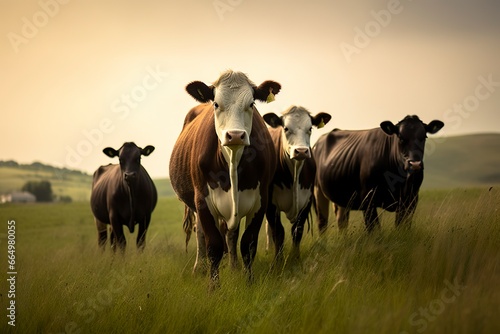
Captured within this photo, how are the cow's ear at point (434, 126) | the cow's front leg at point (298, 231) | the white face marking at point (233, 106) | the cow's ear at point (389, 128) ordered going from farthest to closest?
the cow's ear at point (434, 126)
the cow's ear at point (389, 128)
the cow's front leg at point (298, 231)
the white face marking at point (233, 106)

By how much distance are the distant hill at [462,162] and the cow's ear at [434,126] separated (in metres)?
45.3

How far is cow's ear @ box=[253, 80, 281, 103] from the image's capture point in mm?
6988

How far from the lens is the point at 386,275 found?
19.2 ft

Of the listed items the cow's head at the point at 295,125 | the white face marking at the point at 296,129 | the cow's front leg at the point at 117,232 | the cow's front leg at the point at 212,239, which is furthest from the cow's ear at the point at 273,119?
the cow's front leg at the point at 117,232

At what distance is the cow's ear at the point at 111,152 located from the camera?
12281 mm

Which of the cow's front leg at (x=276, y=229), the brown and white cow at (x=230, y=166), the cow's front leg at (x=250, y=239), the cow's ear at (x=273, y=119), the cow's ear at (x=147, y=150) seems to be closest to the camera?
the brown and white cow at (x=230, y=166)

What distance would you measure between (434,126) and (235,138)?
17.4ft

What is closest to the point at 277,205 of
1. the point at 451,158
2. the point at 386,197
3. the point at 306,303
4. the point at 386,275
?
the point at 386,197

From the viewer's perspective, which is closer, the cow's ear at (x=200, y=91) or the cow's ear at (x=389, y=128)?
the cow's ear at (x=200, y=91)

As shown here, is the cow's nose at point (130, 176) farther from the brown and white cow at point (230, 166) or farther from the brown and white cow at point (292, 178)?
the brown and white cow at point (230, 166)

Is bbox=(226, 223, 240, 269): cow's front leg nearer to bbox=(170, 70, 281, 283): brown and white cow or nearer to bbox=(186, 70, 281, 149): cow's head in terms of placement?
bbox=(170, 70, 281, 283): brown and white cow

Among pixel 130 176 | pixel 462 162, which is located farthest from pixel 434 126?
pixel 462 162

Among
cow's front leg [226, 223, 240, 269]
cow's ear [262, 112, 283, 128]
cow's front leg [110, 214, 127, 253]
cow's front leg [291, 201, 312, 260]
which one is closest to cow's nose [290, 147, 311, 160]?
cow's front leg [291, 201, 312, 260]

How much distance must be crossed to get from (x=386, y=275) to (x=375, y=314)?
131 cm
